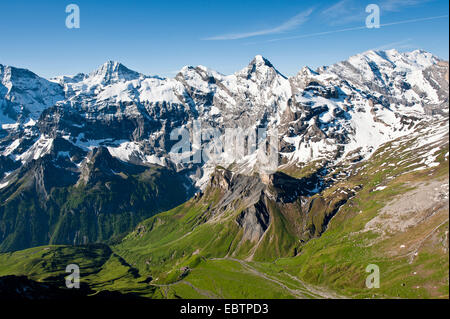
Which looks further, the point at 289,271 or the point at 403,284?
the point at 289,271

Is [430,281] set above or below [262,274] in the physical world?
above

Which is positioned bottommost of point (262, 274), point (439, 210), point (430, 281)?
point (262, 274)
